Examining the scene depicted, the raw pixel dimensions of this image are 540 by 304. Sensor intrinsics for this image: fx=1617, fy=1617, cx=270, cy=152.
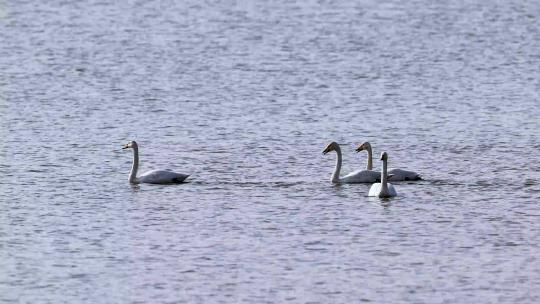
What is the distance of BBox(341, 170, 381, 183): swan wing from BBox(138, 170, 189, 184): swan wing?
355cm

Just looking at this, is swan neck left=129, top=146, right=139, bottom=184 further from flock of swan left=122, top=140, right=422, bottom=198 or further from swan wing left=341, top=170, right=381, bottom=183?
swan wing left=341, top=170, right=381, bottom=183

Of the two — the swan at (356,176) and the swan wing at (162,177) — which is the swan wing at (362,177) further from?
the swan wing at (162,177)

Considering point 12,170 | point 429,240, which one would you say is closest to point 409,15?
point 12,170

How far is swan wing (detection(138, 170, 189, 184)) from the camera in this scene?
34625 millimetres

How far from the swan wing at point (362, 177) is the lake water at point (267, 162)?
1.39 ft

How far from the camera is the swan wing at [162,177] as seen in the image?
34.6m

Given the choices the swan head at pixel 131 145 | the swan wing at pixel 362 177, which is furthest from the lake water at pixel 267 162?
the swan head at pixel 131 145

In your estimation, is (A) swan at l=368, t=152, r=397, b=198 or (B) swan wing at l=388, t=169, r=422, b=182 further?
(B) swan wing at l=388, t=169, r=422, b=182

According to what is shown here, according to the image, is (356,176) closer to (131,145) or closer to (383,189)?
(383,189)

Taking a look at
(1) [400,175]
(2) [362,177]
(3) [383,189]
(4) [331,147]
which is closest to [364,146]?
(4) [331,147]

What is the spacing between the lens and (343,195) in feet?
110

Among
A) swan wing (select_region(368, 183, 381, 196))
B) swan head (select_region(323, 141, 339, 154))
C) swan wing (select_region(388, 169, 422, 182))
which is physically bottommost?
swan wing (select_region(368, 183, 381, 196))

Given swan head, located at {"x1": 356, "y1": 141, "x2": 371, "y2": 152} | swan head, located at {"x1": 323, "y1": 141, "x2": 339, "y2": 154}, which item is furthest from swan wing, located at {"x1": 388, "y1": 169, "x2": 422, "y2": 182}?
swan head, located at {"x1": 323, "y1": 141, "x2": 339, "y2": 154}

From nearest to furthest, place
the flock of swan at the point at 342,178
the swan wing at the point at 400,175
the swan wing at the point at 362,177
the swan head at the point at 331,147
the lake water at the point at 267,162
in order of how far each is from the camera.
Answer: the lake water at the point at 267,162, the flock of swan at the point at 342,178, the swan wing at the point at 400,175, the swan wing at the point at 362,177, the swan head at the point at 331,147
